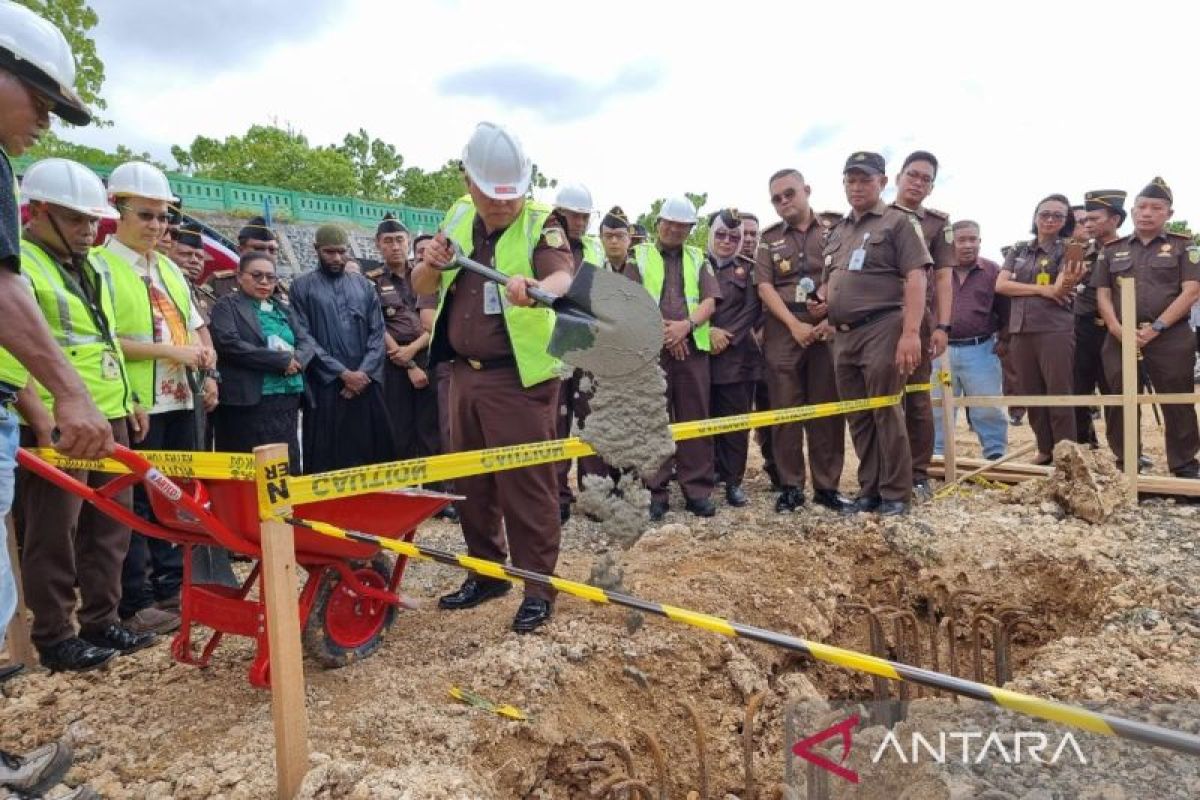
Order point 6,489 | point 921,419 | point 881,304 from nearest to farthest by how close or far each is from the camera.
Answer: point 6,489 → point 881,304 → point 921,419

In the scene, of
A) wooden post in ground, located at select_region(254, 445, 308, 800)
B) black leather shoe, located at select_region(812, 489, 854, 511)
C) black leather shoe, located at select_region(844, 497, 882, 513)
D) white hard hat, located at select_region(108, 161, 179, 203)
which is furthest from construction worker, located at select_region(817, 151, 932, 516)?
white hard hat, located at select_region(108, 161, 179, 203)

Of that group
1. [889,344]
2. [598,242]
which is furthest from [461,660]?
[598,242]

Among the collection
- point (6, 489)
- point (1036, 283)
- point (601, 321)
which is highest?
point (1036, 283)

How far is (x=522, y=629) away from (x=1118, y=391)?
5.03 meters

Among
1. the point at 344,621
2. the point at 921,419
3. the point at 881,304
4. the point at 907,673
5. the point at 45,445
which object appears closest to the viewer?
the point at 907,673

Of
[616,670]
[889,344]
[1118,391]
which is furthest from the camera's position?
[1118,391]

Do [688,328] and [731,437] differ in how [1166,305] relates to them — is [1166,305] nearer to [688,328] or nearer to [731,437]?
[731,437]

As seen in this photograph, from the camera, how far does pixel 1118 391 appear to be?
550 cm

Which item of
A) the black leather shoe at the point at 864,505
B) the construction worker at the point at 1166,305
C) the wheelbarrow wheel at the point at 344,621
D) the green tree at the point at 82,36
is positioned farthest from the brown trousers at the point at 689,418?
the green tree at the point at 82,36

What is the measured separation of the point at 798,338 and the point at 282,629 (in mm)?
3892

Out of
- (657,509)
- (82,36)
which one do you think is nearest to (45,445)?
(657,509)

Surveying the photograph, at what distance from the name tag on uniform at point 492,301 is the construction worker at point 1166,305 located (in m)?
4.58

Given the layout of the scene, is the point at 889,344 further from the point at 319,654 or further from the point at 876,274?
the point at 319,654

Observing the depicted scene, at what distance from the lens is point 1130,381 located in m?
4.55
